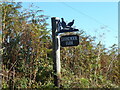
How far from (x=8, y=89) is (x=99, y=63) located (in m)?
3.33

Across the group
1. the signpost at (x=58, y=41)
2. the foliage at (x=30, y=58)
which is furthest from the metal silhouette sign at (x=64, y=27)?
the foliage at (x=30, y=58)

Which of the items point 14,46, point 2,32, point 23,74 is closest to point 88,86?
point 23,74

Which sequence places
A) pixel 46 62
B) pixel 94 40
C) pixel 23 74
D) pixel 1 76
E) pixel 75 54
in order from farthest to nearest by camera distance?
pixel 94 40 < pixel 75 54 < pixel 46 62 < pixel 23 74 < pixel 1 76

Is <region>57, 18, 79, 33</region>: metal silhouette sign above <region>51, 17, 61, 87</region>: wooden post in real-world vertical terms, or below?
above

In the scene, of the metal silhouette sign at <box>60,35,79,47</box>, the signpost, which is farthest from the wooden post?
the metal silhouette sign at <box>60,35,79,47</box>

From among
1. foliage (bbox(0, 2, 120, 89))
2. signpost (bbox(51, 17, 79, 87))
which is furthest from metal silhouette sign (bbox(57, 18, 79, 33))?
foliage (bbox(0, 2, 120, 89))

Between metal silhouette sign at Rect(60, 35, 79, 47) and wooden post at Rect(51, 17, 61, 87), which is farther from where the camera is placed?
wooden post at Rect(51, 17, 61, 87)

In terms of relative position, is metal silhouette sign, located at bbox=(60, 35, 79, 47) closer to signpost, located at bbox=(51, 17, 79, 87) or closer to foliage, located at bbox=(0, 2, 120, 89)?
signpost, located at bbox=(51, 17, 79, 87)

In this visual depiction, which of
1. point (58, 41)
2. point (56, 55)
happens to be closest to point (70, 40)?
point (58, 41)

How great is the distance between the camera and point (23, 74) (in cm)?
576

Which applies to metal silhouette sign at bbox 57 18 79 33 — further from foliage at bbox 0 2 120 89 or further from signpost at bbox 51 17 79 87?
foliage at bbox 0 2 120 89

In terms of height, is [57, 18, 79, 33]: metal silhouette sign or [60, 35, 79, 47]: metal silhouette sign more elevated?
[57, 18, 79, 33]: metal silhouette sign

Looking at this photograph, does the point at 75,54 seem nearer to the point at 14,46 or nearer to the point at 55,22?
the point at 55,22

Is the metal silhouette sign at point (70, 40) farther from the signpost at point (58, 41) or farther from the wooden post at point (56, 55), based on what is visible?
the wooden post at point (56, 55)
